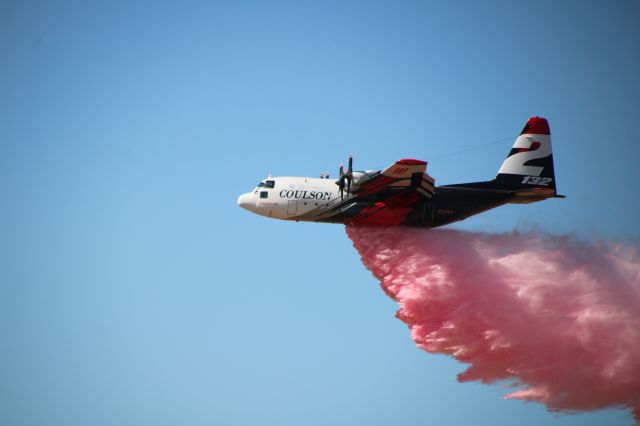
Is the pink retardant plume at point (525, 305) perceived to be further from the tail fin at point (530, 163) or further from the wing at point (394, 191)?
the tail fin at point (530, 163)

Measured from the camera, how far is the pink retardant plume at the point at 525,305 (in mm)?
30047

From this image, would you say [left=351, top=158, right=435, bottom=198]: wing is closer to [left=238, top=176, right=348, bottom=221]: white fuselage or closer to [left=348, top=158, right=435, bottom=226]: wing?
[left=348, top=158, right=435, bottom=226]: wing

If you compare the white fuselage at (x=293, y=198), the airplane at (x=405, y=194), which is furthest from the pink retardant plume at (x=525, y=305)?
the white fuselage at (x=293, y=198)

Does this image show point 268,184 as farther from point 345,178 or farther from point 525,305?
point 525,305

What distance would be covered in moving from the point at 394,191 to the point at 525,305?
671cm

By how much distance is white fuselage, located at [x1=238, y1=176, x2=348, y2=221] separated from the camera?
108 ft

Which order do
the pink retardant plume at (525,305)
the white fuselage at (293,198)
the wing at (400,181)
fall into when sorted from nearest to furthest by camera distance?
the pink retardant plume at (525,305)
the wing at (400,181)
the white fuselage at (293,198)

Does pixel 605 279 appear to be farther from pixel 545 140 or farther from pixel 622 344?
pixel 545 140

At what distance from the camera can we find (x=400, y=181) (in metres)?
31.3

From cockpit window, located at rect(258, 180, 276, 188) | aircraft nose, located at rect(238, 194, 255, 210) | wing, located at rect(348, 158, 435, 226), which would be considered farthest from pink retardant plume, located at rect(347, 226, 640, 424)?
aircraft nose, located at rect(238, 194, 255, 210)

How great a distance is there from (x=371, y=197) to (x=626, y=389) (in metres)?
12.0

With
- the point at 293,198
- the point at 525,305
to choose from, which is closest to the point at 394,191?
the point at 293,198

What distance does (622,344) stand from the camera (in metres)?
30.2

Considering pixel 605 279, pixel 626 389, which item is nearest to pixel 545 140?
pixel 605 279
